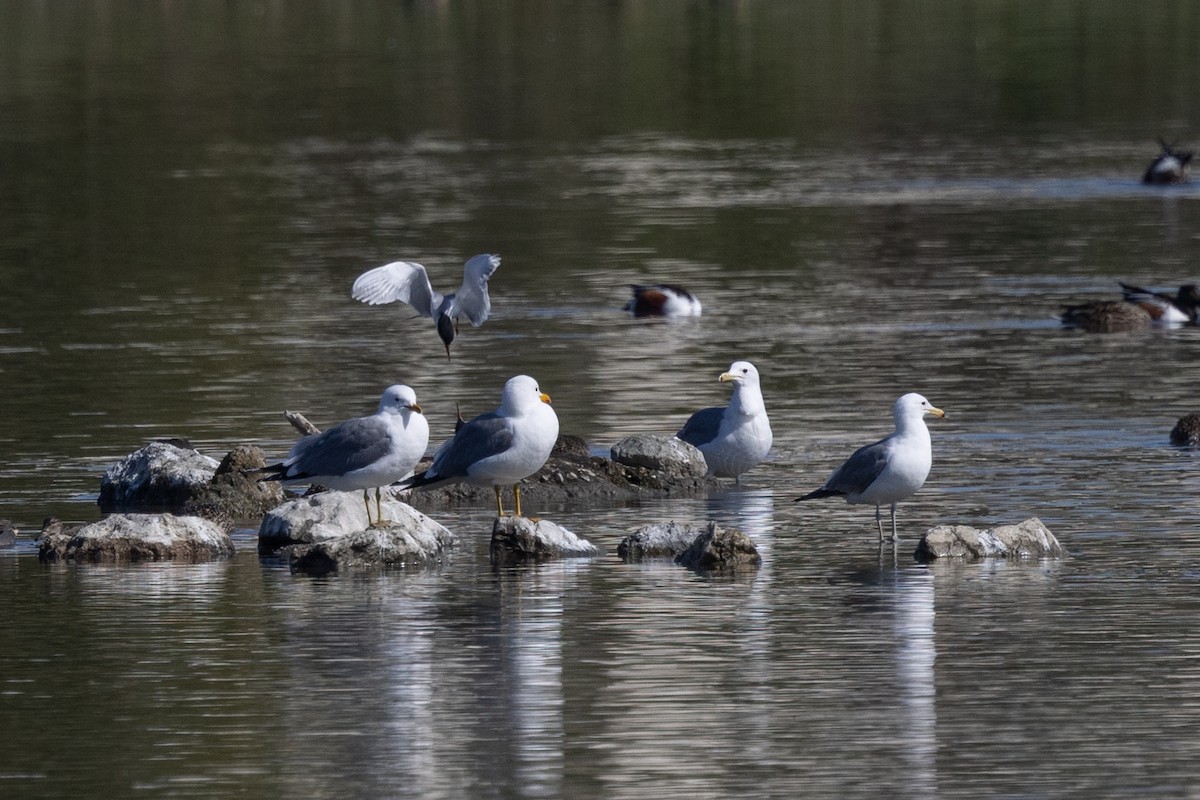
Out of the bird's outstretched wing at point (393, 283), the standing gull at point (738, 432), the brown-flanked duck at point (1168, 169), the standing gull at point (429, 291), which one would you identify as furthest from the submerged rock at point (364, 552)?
the brown-flanked duck at point (1168, 169)

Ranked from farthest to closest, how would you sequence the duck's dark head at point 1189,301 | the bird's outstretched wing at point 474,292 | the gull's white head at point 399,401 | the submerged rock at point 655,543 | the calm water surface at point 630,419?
the duck's dark head at point 1189,301 < the bird's outstretched wing at point 474,292 < the gull's white head at point 399,401 < the submerged rock at point 655,543 < the calm water surface at point 630,419

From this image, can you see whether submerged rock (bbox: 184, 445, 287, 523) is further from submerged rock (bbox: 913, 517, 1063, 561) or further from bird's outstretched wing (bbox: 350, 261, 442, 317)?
submerged rock (bbox: 913, 517, 1063, 561)

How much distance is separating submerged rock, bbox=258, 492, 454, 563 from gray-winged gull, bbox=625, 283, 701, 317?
40.1 feet

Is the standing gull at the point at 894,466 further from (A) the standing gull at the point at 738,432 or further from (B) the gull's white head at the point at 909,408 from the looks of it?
(A) the standing gull at the point at 738,432

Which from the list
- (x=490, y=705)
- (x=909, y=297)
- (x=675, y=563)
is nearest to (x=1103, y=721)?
(x=490, y=705)

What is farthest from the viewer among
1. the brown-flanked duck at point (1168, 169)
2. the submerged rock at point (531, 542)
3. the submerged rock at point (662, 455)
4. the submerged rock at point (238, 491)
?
the brown-flanked duck at point (1168, 169)

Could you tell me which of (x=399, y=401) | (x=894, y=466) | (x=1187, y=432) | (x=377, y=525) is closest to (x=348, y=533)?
(x=377, y=525)

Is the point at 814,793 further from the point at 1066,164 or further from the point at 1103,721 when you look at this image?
the point at 1066,164

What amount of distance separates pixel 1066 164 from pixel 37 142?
22692 mm

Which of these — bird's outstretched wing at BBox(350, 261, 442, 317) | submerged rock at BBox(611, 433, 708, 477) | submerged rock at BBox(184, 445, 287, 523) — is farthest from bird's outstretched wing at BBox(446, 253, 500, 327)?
submerged rock at BBox(184, 445, 287, 523)

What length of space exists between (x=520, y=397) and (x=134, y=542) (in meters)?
2.59

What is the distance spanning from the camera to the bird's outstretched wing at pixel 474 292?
20016 millimetres

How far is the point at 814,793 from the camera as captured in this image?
10312 mm

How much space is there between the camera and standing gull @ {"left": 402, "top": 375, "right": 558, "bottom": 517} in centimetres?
1597
